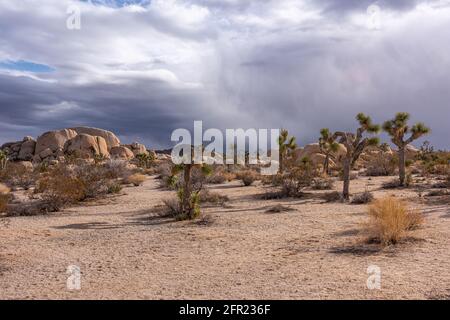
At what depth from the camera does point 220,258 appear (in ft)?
28.3

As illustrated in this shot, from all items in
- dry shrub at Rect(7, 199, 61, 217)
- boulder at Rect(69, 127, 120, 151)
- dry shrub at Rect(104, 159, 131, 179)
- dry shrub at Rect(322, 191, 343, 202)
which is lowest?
dry shrub at Rect(7, 199, 61, 217)

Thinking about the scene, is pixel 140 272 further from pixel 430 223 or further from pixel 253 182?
pixel 253 182

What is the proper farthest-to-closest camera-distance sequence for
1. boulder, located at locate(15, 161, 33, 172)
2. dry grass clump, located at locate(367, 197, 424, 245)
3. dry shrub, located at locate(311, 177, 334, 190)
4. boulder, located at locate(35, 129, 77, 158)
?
1. boulder, located at locate(35, 129, 77, 158)
2. boulder, located at locate(15, 161, 33, 172)
3. dry shrub, located at locate(311, 177, 334, 190)
4. dry grass clump, located at locate(367, 197, 424, 245)

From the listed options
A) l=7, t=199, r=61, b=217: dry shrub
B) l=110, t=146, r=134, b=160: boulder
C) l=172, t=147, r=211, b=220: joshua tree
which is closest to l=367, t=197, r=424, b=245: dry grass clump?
l=172, t=147, r=211, b=220: joshua tree

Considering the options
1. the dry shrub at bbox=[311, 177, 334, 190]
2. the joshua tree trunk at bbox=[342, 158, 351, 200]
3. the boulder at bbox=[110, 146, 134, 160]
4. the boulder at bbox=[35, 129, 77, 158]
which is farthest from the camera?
the boulder at bbox=[110, 146, 134, 160]

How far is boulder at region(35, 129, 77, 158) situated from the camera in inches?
2552

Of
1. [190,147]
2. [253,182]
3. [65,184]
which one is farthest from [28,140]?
[190,147]

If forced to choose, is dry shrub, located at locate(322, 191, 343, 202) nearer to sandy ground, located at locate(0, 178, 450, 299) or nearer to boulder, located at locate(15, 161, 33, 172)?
sandy ground, located at locate(0, 178, 450, 299)

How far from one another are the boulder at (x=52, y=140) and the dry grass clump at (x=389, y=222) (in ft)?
197

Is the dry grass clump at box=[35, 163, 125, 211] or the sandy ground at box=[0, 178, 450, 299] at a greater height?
the dry grass clump at box=[35, 163, 125, 211]

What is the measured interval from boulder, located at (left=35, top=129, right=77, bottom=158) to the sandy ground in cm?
5368

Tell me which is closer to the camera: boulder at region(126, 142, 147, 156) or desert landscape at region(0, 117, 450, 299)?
desert landscape at region(0, 117, 450, 299)

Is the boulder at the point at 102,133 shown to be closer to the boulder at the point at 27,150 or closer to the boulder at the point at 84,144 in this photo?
the boulder at the point at 84,144
